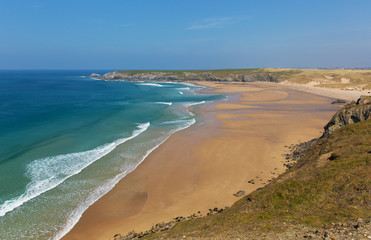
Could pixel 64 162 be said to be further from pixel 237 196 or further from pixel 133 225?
pixel 237 196

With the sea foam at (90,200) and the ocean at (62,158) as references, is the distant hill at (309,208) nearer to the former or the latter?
the sea foam at (90,200)

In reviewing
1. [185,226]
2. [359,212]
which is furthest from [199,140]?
[359,212]

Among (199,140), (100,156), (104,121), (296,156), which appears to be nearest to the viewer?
(296,156)

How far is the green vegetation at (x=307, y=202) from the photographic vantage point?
1014cm

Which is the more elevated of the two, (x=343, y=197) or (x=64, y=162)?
(x=343, y=197)

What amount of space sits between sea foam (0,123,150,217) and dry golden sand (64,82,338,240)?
4.89 metres

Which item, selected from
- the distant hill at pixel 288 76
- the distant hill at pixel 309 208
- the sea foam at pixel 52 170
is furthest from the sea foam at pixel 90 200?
the distant hill at pixel 288 76

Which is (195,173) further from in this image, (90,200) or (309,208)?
(309,208)

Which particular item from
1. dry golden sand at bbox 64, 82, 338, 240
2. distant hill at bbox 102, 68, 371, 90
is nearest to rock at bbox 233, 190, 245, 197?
dry golden sand at bbox 64, 82, 338, 240

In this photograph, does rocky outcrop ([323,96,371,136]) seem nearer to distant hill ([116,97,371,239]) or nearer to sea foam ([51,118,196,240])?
distant hill ([116,97,371,239])

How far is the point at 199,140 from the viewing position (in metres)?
30.6

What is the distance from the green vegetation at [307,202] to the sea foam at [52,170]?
37.3 ft

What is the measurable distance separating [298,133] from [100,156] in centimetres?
2452

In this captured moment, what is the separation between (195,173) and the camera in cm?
2189
